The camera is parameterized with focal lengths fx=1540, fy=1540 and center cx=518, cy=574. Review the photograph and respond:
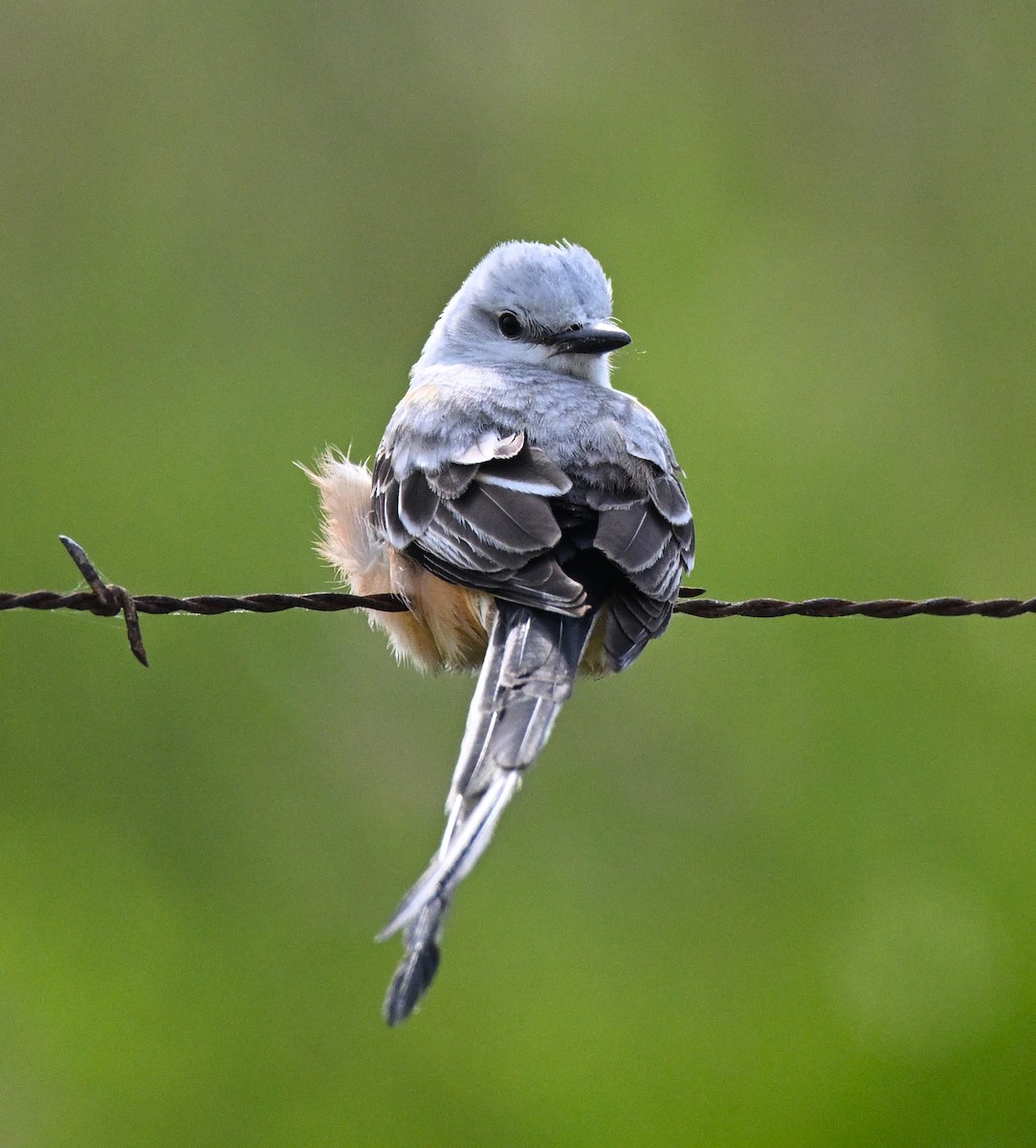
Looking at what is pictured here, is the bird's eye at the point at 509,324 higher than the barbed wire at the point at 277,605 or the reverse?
higher

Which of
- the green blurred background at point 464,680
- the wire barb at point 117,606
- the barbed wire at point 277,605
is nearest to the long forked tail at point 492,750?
the barbed wire at point 277,605

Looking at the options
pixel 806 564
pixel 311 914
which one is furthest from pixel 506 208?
pixel 311 914

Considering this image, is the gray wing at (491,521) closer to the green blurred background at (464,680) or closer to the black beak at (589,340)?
the black beak at (589,340)

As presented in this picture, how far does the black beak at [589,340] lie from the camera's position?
497 cm

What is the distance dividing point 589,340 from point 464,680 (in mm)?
2801

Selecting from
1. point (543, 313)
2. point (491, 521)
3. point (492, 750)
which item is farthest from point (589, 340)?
point (492, 750)

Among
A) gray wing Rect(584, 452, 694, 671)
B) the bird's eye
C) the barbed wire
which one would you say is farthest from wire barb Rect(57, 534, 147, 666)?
the bird's eye

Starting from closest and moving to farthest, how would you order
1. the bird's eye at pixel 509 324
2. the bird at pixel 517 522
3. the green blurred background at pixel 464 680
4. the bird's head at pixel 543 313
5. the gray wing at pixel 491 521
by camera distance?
the bird at pixel 517 522
the gray wing at pixel 491 521
the bird's head at pixel 543 313
the bird's eye at pixel 509 324
the green blurred background at pixel 464 680

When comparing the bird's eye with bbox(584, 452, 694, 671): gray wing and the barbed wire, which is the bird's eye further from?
the barbed wire

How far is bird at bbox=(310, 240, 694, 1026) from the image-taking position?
3.63 meters

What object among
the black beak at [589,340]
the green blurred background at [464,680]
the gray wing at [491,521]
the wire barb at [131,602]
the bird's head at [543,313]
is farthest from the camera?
the green blurred background at [464,680]

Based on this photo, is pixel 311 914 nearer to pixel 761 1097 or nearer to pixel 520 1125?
pixel 520 1125

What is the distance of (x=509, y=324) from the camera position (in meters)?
5.25

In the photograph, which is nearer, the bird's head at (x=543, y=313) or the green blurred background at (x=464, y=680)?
the bird's head at (x=543, y=313)
